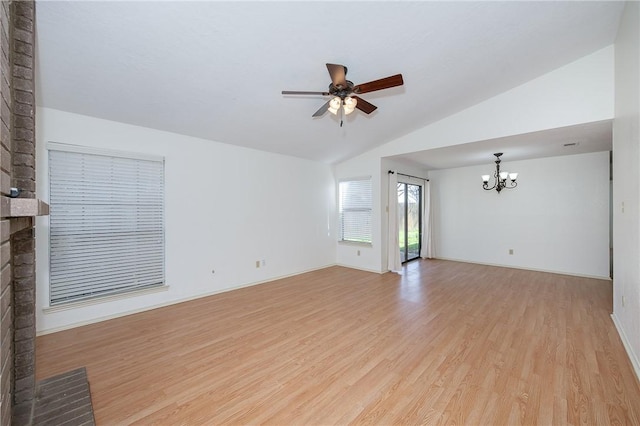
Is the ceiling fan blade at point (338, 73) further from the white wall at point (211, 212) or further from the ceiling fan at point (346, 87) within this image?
the white wall at point (211, 212)

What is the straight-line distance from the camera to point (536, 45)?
9.25ft

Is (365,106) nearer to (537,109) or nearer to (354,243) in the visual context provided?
(537,109)

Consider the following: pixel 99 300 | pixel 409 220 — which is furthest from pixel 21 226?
pixel 409 220

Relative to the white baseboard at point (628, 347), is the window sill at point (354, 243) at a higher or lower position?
higher

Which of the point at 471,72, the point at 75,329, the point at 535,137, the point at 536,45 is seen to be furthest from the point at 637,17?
the point at 75,329

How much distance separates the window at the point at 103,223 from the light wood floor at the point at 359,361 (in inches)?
20.8

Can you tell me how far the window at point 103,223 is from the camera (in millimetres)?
2891

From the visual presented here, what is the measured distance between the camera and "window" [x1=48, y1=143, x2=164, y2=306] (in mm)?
2891

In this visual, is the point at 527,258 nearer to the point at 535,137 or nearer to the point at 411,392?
the point at 535,137

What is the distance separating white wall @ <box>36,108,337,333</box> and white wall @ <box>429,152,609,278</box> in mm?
3480

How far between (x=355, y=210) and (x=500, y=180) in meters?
3.26

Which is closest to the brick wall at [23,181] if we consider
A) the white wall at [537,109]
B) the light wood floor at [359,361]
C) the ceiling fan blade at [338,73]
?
the light wood floor at [359,361]

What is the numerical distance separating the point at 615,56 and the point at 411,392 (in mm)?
4128

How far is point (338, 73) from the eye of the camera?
2.23 meters
